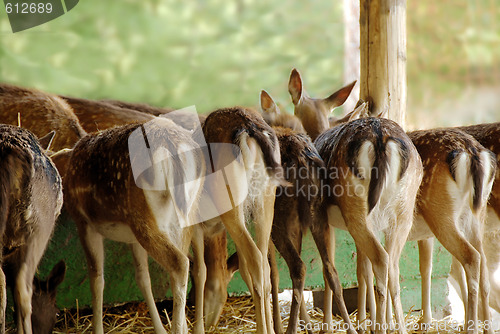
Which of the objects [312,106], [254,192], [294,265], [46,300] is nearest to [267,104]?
[312,106]

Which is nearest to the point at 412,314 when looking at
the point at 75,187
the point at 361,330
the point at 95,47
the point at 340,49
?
the point at 361,330

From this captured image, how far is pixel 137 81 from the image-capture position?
7.77 m

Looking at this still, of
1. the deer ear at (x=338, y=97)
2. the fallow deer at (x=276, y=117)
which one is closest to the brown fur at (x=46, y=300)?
the fallow deer at (x=276, y=117)

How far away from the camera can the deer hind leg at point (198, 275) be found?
3.77 m

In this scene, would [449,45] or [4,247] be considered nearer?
[4,247]

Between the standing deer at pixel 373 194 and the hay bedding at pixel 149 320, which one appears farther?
the hay bedding at pixel 149 320

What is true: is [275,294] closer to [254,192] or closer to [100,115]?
[254,192]

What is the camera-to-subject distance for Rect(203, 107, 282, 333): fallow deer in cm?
342

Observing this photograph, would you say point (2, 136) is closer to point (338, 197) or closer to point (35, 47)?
point (338, 197)

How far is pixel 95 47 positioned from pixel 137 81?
699 mm

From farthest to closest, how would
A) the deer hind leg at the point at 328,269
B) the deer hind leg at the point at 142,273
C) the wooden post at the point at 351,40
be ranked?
1. the wooden post at the point at 351,40
2. the deer hind leg at the point at 142,273
3. the deer hind leg at the point at 328,269

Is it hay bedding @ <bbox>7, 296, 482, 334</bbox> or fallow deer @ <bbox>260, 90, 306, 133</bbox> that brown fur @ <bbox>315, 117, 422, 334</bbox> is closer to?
fallow deer @ <bbox>260, 90, 306, 133</bbox>

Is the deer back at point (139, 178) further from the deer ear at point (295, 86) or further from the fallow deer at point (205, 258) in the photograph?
the deer ear at point (295, 86)

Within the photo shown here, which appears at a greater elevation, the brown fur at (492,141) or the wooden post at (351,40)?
the wooden post at (351,40)
